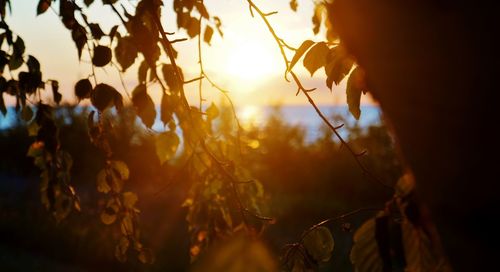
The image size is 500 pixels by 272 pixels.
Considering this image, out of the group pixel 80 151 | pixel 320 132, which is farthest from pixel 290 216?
pixel 80 151

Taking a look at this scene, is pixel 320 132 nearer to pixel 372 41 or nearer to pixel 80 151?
pixel 80 151

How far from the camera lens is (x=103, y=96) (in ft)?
4.63

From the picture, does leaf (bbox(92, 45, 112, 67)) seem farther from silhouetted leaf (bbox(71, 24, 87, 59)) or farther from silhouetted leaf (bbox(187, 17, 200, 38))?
silhouetted leaf (bbox(187, 17, 200, 38))

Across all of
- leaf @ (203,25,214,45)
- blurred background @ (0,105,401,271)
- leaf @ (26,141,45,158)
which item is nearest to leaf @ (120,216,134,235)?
leaf @ (26,141,45,158)

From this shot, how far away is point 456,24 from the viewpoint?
21.0 inches

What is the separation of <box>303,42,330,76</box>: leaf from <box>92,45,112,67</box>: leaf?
0.52 m

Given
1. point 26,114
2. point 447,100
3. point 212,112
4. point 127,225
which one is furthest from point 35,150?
point 447,100

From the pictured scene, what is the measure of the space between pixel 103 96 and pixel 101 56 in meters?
0.12

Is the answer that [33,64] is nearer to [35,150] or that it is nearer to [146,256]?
[35,150]

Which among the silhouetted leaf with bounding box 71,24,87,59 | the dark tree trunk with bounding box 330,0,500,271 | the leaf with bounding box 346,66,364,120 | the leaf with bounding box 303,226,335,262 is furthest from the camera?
the silhouetted leaf with bounding box 71,24,87,59

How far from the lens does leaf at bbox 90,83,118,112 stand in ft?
4.62

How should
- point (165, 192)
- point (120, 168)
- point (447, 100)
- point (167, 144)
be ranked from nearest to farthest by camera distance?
point (447, 100), point (167, 144), point (120, 168), point (165, 192)

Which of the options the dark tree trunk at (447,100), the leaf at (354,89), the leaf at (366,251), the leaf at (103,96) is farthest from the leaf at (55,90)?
the dark tree trunk at (447,100)

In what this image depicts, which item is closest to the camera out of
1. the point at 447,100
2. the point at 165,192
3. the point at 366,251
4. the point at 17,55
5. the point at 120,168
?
the point at 447,100
